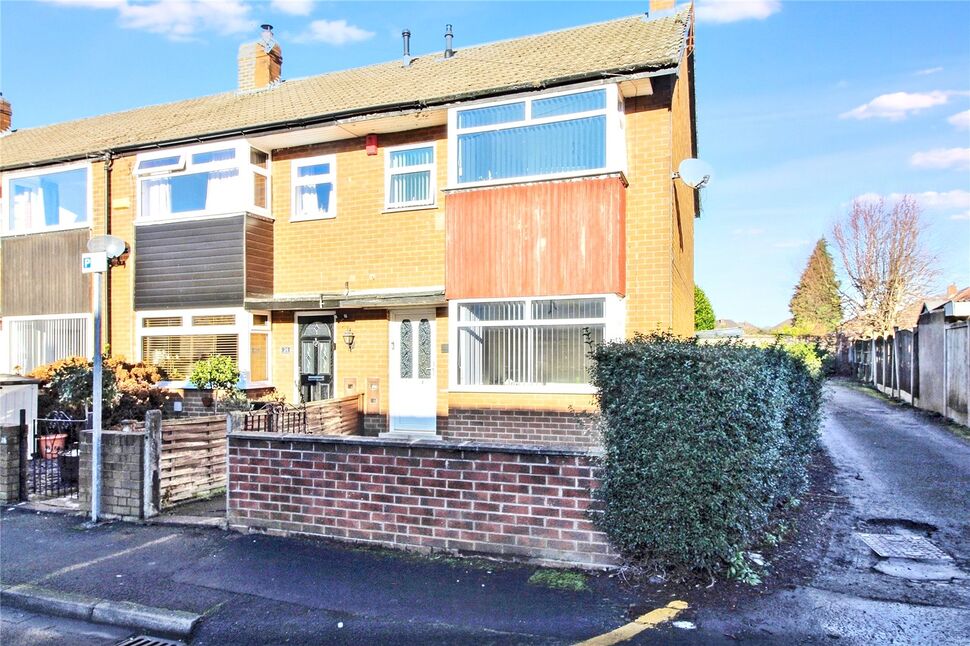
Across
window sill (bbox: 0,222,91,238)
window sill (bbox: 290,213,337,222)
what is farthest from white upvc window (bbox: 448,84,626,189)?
window sill (bbox: 0,222,91,238)

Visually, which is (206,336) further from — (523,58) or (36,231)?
(523,58)

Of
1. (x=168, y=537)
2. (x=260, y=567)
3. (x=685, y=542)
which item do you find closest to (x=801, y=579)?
(x=685, y=542)

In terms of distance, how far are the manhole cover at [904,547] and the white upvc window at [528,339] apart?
4097 mm

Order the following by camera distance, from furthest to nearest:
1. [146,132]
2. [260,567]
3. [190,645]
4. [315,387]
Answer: [146,132]
[315,387]
[260,567]
[190,645]

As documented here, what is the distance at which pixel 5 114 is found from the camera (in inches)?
727

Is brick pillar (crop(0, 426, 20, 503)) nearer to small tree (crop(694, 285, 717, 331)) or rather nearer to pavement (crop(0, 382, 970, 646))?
pavement (crop(0, 382, 970, 646))

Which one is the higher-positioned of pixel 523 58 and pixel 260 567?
pixel 523 58

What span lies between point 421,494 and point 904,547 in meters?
3.99

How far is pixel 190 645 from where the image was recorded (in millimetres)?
4078

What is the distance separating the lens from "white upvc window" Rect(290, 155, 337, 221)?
11.8 m

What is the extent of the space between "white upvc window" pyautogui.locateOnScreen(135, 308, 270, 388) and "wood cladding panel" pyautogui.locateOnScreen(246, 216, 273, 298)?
1.45 feet

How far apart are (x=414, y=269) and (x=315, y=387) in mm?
2948

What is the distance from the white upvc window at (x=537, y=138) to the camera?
936 cm

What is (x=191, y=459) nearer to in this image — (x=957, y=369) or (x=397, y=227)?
(x=397, y=227)
